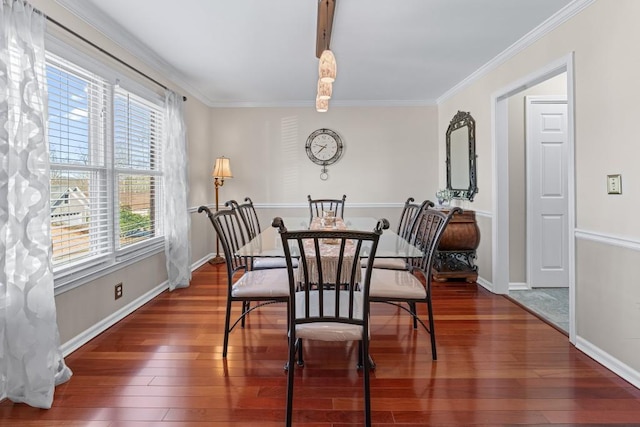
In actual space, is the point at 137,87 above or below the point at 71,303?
above

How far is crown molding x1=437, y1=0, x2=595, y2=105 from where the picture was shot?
261 cm

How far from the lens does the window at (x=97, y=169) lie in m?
2.50

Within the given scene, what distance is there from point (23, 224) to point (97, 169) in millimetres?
1030

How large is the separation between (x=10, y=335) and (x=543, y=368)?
2.98m

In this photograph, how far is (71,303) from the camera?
2.59m

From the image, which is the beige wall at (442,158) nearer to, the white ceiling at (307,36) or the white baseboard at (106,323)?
the white baseboard at (106,323)

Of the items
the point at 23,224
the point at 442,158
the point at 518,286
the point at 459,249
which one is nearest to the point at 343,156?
the point at 442,158

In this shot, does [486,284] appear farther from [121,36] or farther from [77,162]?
[121,36]

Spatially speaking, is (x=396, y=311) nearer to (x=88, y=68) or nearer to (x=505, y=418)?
(x=505, y=418)

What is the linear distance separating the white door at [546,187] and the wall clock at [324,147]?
255cm

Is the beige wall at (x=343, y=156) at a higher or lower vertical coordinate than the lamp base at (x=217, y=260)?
higher

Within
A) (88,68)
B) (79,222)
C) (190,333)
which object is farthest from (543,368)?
(88,68)


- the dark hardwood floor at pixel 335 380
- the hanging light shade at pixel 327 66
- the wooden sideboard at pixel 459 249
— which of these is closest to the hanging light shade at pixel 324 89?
the hanging light shade at pixel 327 66

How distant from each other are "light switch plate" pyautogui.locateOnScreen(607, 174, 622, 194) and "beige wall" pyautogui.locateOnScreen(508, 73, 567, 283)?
172 cm
